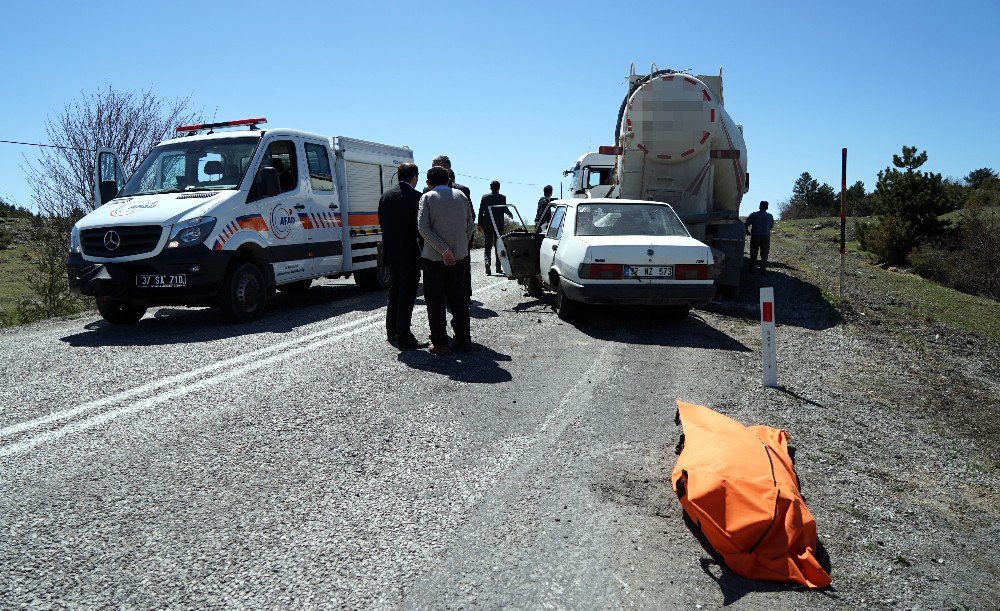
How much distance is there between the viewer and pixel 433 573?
293cm

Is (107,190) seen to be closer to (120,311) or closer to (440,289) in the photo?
(120,311)

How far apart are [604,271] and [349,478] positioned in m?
5.27

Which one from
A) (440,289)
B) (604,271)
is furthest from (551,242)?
(440,289)

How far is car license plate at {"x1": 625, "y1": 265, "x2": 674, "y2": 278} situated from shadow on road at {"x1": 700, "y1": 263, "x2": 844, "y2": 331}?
2.27 m

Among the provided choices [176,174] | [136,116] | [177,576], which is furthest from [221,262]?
[136,116]

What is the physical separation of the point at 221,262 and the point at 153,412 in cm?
399

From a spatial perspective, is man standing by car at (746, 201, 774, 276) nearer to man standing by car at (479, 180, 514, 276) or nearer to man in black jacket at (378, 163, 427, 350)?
man standing by car at (479, 180, 514, 276)

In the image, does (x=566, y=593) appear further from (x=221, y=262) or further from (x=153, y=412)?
(x=221, y=262)

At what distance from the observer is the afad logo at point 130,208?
8.53 metres

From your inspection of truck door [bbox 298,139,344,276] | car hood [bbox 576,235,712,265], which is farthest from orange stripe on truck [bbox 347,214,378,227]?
car hood [bbox 576,235,712,265]

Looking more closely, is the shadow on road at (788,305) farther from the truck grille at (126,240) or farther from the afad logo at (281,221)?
the truck grille at (126,240)

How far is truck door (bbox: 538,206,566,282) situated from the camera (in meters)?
9.83

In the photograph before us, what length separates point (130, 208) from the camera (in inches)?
340

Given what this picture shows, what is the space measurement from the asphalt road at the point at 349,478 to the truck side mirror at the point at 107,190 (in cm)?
319
